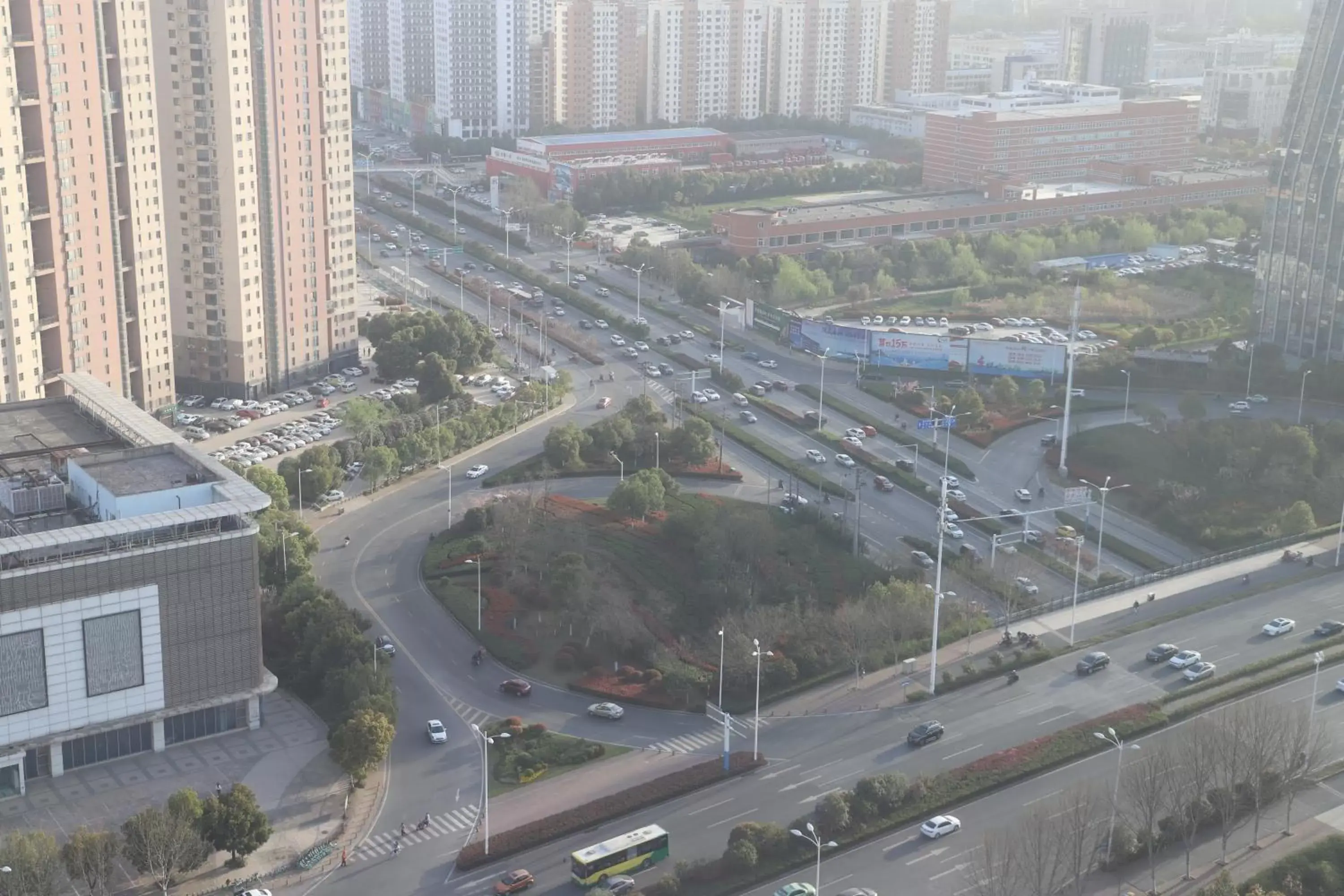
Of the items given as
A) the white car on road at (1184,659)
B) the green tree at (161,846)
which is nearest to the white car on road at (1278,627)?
the white car on road at (1184,659)

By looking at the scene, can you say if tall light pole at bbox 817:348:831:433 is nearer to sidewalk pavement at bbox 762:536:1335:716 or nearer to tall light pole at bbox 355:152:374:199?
sidewalk pavement at bbox 762:536:1335:716

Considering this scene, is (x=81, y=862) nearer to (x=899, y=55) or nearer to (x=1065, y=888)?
(x=1065, y=888)

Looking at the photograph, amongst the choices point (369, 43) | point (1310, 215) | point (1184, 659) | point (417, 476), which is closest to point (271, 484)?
point (417, 476)

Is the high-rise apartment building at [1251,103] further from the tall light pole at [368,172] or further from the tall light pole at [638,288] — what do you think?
the tall light pole at [368,172]

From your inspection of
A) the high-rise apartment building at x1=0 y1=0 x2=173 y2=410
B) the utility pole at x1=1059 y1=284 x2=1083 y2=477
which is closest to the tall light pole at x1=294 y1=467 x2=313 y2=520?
the high-rise apartment building at x1=0 y1=0 x2=173 y2=410

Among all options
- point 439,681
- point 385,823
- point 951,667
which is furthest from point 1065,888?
point 439,681

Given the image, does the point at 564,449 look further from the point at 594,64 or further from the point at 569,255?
the point at 594,64
